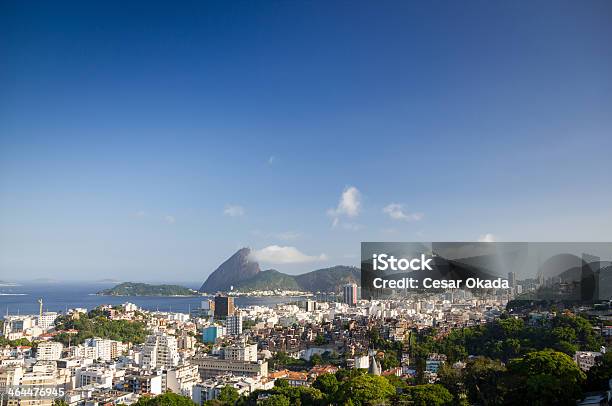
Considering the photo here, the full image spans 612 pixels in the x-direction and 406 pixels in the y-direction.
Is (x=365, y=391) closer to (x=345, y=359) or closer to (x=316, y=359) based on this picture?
(x=345, y=359)

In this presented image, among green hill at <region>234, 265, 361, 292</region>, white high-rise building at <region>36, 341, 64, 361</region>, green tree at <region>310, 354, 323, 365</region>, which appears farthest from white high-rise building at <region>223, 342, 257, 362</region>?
green hill at <region>234, 265, 361, 292</region>

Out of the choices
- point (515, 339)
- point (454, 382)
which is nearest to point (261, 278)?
point (515, 339)

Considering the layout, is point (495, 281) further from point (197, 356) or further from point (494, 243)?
point (197, 356)

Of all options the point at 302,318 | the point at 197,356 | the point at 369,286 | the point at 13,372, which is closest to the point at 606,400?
the point at 369,286

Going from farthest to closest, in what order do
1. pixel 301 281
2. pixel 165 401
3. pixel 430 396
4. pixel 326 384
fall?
pixel 301 281, pixel 326 384, pixel 165 401, pixel 430 396

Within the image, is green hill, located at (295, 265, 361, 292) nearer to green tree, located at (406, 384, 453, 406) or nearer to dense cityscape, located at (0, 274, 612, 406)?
dense cityscape, located at (0, 274, 612, 406)

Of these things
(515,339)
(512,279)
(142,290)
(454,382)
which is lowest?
(142,290)

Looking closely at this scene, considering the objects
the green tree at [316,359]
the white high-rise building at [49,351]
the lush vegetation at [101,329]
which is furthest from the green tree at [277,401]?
the lush vegetation at [101,329]
